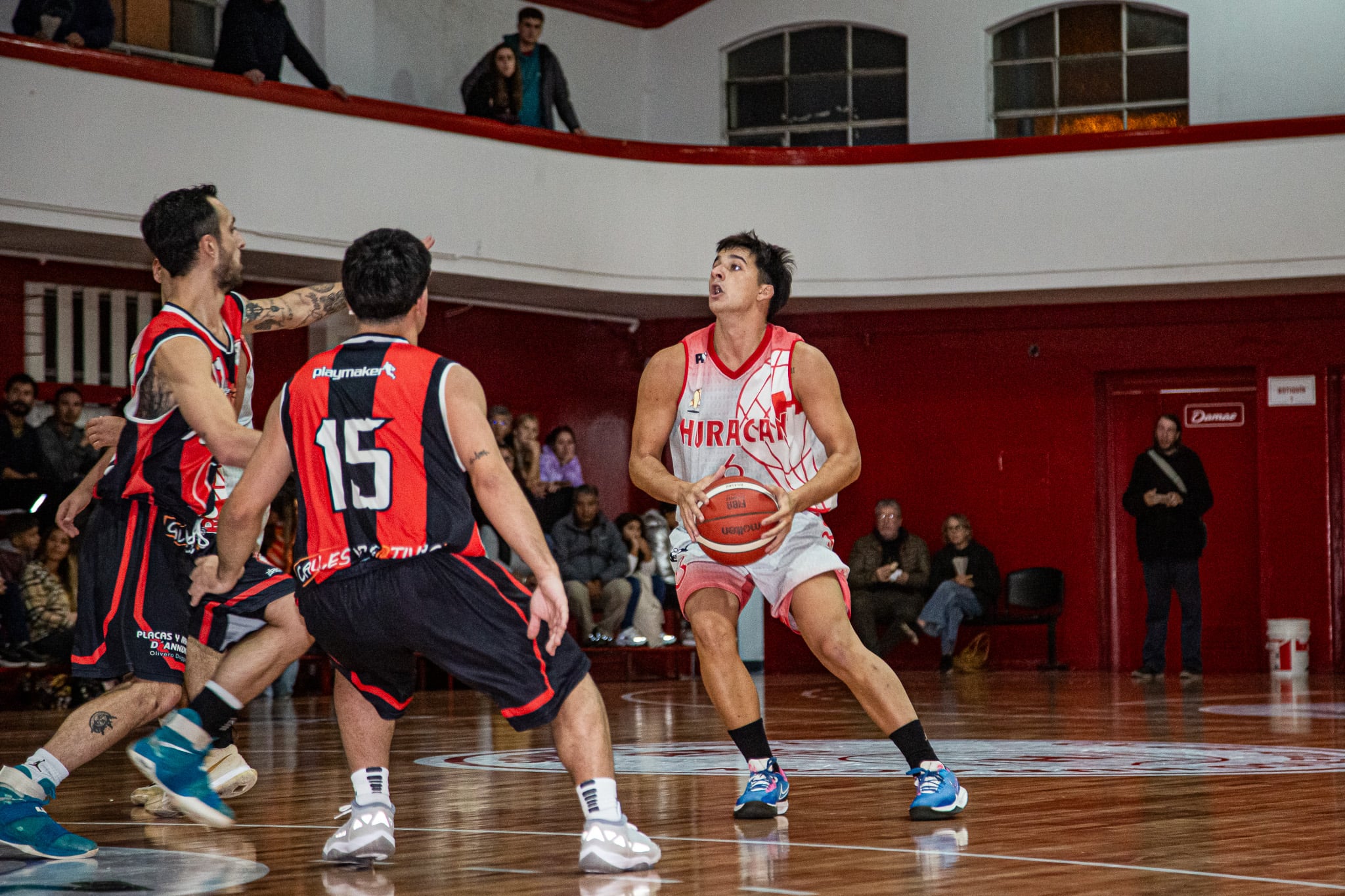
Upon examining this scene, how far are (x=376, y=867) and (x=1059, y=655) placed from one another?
11.4m

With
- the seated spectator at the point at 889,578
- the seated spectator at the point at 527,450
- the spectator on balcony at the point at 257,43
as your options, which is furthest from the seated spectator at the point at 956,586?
the spectator on balcony at the point at 257,43

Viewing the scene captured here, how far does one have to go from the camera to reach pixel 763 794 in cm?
466

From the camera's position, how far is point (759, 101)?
51.0 feet

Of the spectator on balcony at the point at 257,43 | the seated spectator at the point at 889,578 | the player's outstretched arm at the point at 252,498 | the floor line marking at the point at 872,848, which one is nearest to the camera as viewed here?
the floor line marking at the point at 872,848

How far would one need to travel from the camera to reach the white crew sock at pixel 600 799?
11.9ft

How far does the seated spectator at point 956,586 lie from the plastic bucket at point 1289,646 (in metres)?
2.19

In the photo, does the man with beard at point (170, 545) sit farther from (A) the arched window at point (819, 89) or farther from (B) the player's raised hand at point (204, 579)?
(A) the arched window at point (819, 89)

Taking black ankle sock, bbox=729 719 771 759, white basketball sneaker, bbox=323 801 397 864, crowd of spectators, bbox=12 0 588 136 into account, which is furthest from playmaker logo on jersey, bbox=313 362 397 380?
crowd of spectators, bbox=12 0 588 136

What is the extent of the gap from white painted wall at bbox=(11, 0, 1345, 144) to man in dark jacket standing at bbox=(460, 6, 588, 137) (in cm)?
125

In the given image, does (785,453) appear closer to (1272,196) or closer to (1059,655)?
(1272,196)

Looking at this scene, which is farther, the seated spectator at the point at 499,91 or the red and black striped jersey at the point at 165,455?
the seated spectator at the point at 499,91

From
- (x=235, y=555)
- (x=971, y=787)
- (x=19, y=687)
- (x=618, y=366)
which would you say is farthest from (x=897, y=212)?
(x=235, y=555)

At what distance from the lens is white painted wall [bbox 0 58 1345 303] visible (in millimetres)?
10914

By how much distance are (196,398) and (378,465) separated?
858mm
